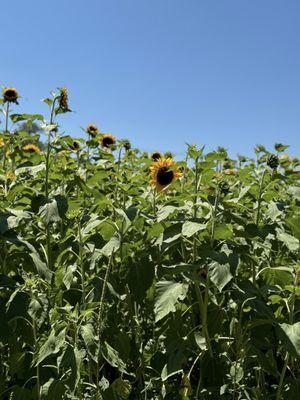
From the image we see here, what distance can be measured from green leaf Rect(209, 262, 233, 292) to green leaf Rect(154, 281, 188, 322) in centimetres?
17

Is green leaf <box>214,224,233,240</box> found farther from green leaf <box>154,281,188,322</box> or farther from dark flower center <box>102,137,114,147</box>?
dark flower center <box>102,137,114,147</box>

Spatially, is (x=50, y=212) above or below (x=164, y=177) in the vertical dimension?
below

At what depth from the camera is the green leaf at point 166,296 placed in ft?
6.97

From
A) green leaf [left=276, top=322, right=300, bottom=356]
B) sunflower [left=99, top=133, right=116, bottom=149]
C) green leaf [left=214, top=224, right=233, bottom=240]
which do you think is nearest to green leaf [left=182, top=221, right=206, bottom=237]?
green leaf [left=214, top=224, right=233, bottom=240]

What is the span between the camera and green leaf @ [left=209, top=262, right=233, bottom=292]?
2037mm

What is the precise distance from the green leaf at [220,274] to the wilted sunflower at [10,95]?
3.52 meters

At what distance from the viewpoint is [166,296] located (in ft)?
7.13

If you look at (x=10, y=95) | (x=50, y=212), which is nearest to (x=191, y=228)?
(x=50, y=212)

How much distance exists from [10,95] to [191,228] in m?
3.56

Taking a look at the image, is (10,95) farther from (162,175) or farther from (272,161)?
(272,161)

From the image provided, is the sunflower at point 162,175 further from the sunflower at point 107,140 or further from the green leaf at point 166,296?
the sunflower at point 107,140

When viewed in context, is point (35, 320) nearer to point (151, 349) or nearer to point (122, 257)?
point (122, 257)

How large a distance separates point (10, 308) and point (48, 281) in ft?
0.62

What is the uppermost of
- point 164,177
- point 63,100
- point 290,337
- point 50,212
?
point 63,100
